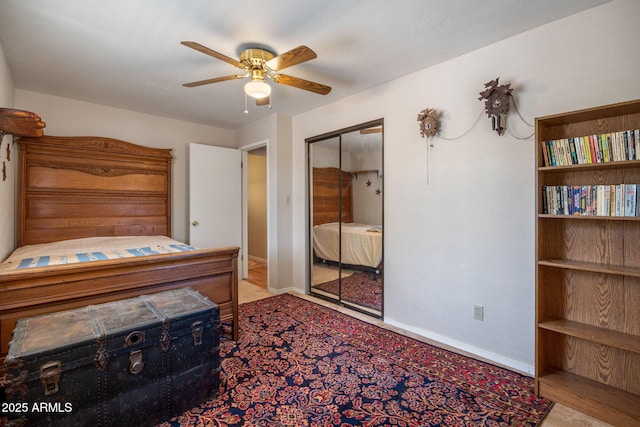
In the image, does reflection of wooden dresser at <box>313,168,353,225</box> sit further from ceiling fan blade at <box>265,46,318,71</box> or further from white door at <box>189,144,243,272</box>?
ceiling fan blade at <box>265,46,318,71</box>

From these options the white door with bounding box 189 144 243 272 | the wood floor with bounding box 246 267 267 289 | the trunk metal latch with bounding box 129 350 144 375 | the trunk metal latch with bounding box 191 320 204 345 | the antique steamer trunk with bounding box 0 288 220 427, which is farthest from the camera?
the wood floor with bounding box 246 267 267 289

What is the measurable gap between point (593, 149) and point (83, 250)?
402cm

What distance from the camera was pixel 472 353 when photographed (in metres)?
2.35

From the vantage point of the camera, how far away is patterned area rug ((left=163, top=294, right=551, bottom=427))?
1.65 metres

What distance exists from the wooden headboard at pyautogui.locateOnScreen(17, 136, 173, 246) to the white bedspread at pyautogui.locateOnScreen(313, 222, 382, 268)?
2.16 m

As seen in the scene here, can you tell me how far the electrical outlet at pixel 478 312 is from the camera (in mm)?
2312

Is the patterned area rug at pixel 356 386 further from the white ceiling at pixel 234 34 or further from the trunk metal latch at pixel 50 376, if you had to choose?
the white ceiling at pixel 234 34

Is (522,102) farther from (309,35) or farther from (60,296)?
(60,296)

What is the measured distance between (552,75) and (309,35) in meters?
1.67

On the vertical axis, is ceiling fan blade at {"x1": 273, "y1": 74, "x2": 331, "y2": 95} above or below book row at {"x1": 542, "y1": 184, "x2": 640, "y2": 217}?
above

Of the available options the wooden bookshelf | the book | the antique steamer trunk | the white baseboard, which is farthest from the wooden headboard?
the book

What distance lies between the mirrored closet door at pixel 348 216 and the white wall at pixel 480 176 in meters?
0.20

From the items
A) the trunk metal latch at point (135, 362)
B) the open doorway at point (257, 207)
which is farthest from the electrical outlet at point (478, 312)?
the open doorway at point (257, 207)

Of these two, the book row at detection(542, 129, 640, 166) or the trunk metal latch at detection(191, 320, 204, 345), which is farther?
the trunk metal latch at detection(191, 320, 204, 345)
